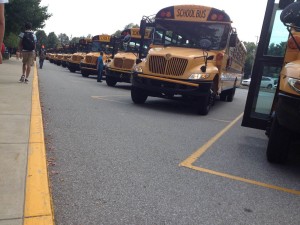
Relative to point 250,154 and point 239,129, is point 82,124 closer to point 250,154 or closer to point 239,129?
point 250,154

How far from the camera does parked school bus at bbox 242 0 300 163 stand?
3.84 metres

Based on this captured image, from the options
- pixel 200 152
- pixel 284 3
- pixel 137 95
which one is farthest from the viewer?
pixel 137 95

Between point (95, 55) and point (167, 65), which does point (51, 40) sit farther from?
point (167, 65)

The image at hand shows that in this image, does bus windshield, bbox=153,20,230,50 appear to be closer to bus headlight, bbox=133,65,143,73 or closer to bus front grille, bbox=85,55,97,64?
bus headlight, bbox=133,65,143,73

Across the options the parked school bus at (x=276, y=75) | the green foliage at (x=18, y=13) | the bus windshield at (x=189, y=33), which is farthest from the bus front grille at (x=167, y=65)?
the green foliage at (x=18, y=13)

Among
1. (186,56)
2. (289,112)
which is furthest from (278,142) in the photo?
(186,56)

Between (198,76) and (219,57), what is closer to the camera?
(198,76)

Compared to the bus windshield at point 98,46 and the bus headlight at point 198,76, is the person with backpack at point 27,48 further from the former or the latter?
the bus windshield at point 98,46

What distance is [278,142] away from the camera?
4242 mm

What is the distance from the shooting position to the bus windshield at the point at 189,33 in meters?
8.90

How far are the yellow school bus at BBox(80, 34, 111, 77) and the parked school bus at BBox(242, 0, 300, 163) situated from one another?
13.5 metres

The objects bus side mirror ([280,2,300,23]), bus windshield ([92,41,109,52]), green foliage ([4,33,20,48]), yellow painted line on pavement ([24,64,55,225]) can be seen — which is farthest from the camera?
green foliage ([4,33,20,48])

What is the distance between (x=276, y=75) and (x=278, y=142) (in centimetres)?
A: 147

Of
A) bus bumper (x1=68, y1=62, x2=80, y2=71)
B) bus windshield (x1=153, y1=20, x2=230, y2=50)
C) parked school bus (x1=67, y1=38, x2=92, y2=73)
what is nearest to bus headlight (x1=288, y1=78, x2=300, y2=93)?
bus windshield (x1=153, y1=20, x2=230, y2=50)
